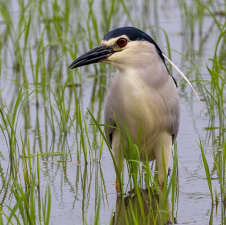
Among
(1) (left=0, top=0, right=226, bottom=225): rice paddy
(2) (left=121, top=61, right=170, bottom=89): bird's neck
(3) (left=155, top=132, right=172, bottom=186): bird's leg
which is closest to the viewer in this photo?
(1) (left=0, top=0, right=226, bottom=225): rice paddy

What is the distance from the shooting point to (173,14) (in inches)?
396

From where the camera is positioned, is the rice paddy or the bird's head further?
the bird's head

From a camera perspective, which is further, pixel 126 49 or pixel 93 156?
pixel 93 156

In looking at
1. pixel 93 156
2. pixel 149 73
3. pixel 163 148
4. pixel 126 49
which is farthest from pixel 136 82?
pixel 93 156

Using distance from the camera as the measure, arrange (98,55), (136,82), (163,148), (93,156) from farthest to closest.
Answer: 1. (93,156)
2. (163,148)
3. (98,55)
4. (136,82)

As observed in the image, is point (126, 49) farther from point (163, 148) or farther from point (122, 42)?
point (163, 148)

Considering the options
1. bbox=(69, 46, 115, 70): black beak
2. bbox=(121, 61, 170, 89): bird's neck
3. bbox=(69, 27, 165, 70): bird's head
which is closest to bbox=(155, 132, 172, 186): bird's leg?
bbox=(121, 61, 170, 89): bird's neck

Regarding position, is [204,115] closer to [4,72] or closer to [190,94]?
[190,94]

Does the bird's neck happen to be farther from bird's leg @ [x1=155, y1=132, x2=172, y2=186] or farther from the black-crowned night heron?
bird's leg @ [x1=155, y1=132, x2=172, y2=186]

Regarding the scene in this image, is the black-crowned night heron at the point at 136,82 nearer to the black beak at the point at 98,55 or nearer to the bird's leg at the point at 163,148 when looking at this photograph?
the black beak at the point at 98,55

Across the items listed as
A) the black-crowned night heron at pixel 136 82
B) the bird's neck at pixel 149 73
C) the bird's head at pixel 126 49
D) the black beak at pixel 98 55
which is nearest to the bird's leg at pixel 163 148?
the black-crowned night heron at pixel 136 82

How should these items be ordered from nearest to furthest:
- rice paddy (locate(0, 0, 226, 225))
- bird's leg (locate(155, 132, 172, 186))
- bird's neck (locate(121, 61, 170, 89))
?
rice paddy (locate(0, 0, 226, 225))
bird's neck (locate(121, 61, 170, 89))
bird's leg (locate(155, 132, 172, 186))

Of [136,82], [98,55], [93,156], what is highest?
[98,55]

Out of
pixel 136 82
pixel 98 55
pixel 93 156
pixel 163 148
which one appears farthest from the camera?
pixel 93 156
